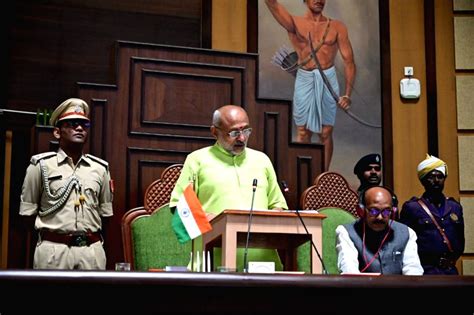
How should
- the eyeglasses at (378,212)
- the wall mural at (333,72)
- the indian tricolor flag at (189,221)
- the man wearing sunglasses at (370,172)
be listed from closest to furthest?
the indian tricolor flag at (189,221), the eyeglasses at (378,212), the man wearing sunglasses at (370,172), the wall mural at (333,72)

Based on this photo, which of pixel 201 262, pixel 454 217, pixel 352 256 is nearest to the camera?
pixel 201 262

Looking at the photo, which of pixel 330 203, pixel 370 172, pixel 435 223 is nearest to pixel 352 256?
pixel 435 223

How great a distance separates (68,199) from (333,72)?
3096mm

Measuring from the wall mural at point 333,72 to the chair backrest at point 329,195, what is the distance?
4.35 feet

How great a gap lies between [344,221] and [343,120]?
178 centimetres

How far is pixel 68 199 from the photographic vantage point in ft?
13.9

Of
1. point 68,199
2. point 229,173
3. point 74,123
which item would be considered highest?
point 74,123

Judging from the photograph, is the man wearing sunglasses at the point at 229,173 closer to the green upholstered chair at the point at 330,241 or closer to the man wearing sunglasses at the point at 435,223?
the green upholstered chair at the point at 330,241

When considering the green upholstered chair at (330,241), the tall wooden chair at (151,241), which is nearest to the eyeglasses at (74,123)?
the tall wooden chair at (151,241)

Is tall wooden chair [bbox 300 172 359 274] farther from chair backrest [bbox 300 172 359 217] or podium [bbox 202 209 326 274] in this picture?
podium [bbox 202 209 326 274]

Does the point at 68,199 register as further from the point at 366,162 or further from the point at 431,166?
the point at 431,166

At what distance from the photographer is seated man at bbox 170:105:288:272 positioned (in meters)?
4.11

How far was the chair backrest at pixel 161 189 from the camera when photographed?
484 centimetres

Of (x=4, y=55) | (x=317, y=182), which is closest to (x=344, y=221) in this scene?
(x=317, y=182)
